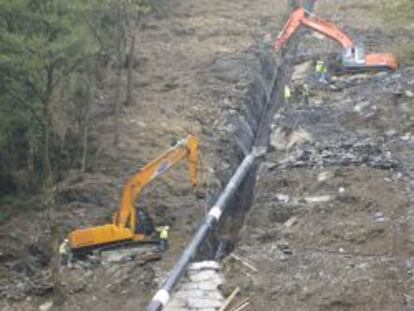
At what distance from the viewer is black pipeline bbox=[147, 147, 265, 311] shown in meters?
13.4

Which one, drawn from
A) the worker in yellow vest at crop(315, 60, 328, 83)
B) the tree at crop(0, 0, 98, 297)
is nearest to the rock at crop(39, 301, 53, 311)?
the tree at crop(0, 0, 98, 297)

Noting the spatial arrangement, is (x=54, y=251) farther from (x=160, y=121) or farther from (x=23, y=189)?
(x=160, y=121)

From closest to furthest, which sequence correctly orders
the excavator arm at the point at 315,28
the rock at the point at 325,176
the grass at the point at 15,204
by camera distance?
the grass at the point at 15,204, the rock at the point at 325,176, the excavator arm at the point at 315,28

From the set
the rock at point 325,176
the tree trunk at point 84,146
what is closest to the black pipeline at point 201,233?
the rock at point 325,176

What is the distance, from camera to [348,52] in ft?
85.7

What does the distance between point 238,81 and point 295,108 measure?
2.55 metres

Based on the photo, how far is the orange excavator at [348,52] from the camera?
25.5m

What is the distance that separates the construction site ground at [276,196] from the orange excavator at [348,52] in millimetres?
456

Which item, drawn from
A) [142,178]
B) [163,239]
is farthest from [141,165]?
[163,239]

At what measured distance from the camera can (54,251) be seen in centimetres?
1442

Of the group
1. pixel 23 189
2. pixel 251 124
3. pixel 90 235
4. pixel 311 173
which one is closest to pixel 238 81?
pixel 251 124

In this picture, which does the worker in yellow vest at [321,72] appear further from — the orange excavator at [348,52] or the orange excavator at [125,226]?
the orange excavator at [125,226]

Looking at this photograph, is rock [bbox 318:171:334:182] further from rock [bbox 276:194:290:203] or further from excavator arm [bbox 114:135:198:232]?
excavator arm [bbox 114:135:198:232]

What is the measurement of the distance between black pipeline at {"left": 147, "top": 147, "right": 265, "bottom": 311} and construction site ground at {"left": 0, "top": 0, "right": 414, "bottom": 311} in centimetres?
50
